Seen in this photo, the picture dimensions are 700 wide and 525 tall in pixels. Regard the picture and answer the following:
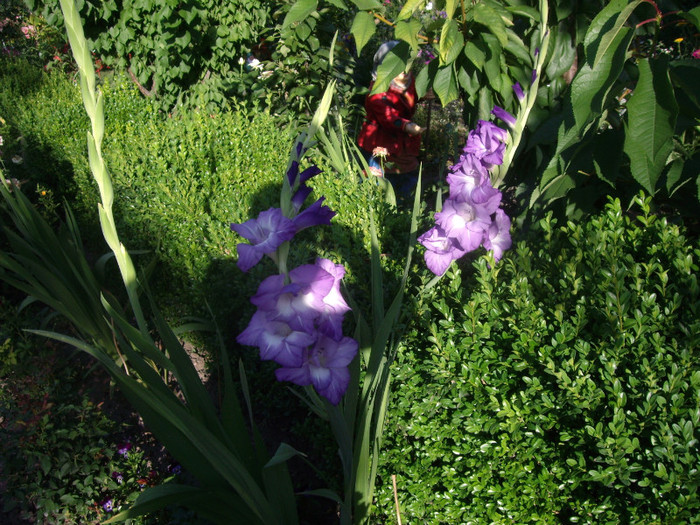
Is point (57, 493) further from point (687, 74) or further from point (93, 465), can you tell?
Answer: point (687, 74)

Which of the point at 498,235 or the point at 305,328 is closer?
the point at 305,328

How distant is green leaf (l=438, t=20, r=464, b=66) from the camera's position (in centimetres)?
187

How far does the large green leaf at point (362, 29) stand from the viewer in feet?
6.32

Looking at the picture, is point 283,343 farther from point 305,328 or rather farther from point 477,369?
point 477,369

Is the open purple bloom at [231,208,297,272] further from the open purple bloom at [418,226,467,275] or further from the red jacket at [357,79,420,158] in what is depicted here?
the red jacket at [357,79,420,158]

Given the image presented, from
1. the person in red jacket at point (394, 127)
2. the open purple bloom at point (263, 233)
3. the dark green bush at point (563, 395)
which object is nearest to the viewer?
the open purple bloom at point (263, 233)

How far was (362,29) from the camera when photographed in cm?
195

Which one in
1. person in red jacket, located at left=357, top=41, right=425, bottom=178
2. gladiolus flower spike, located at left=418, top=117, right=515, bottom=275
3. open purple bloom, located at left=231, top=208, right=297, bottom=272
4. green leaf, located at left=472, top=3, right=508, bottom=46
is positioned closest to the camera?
open purple bloom, located at left=231, top=208, right=297, bottom=272

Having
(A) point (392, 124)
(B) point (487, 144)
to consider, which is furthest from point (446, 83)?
(A) point (392, 124)

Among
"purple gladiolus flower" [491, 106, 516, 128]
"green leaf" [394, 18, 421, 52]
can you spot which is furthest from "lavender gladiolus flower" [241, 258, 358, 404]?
"green leaf" [394, 18, 421, 52]

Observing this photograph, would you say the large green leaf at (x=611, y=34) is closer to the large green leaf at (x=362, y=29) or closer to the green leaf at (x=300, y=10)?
the large green leaf at (x=362, y=29)

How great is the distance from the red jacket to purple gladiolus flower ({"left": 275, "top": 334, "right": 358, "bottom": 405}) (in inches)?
129

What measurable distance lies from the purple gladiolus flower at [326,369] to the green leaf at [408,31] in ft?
3.99

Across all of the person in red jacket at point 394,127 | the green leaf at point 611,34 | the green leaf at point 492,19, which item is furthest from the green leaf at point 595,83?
the person in red jacket at point 394,127
